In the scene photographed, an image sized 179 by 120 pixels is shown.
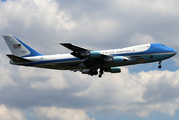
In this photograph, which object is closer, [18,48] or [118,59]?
[118,59]

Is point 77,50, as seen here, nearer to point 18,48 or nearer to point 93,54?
point 93,54

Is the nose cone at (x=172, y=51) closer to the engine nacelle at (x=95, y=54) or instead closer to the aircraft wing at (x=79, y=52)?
the aircraft wing at (x=79, y=52)

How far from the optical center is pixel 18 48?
6072 centimetres

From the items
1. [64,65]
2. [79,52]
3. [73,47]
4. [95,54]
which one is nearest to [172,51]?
[95,54]

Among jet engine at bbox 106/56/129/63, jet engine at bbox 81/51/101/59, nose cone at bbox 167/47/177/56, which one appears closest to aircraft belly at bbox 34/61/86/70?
jet engine at bbox 81/51/101/59

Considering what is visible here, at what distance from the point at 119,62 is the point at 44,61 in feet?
55.1

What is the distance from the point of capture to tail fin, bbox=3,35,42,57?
60.3m

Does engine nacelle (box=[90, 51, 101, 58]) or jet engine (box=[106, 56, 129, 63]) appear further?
jet engine (box=[106, 56, 129, 63])

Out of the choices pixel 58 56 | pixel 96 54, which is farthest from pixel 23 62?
pixel 96 54

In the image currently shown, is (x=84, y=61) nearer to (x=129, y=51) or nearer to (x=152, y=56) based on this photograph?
(x=129, y=51)

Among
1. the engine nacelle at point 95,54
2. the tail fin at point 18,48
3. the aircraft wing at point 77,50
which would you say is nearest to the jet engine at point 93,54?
the engine nacelle at point 95,54

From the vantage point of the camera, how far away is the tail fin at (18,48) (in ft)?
198

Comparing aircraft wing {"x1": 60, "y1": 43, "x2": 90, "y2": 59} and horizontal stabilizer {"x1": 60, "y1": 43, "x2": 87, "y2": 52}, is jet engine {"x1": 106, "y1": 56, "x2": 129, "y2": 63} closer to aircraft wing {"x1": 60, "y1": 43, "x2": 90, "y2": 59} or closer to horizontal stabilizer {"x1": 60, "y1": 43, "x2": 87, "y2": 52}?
aircraft wing {"x1": 60, "y1": 43, "x2": 90, "y2": 59}

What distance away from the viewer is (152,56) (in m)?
56.7
